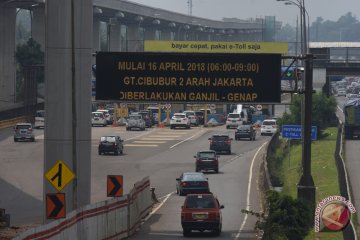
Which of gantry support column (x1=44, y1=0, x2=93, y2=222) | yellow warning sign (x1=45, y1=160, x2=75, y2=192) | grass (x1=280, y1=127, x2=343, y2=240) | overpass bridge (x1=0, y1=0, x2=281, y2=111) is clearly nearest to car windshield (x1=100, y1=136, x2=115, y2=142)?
overpass bridge (x1=0, y1=0, x2=281, y2=111)

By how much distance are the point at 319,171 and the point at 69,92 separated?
23.9m

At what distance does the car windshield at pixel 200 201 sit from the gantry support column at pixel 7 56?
6519cm

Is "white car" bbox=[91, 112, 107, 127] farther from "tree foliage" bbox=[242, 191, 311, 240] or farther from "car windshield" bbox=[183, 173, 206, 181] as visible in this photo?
"tree foliage" bbox=[242, 191, 311, 240]

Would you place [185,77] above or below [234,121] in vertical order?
above

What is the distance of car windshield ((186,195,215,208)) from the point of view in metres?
38.8

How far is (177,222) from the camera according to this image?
43281 mm

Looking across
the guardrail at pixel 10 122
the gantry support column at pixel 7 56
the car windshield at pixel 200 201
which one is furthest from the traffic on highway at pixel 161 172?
the gantry support column at pixel 7 56

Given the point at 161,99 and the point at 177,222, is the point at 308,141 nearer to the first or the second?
the point at 161,99

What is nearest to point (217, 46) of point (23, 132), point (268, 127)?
point (268, 127)

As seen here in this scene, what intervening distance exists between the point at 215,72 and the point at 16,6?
7041 cm

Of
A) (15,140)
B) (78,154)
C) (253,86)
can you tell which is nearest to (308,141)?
(253,86)

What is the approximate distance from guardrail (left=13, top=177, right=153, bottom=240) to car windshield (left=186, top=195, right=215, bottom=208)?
2.11m

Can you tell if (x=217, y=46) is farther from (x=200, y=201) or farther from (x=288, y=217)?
(x=288, y=217)

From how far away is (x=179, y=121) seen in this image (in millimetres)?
107125
